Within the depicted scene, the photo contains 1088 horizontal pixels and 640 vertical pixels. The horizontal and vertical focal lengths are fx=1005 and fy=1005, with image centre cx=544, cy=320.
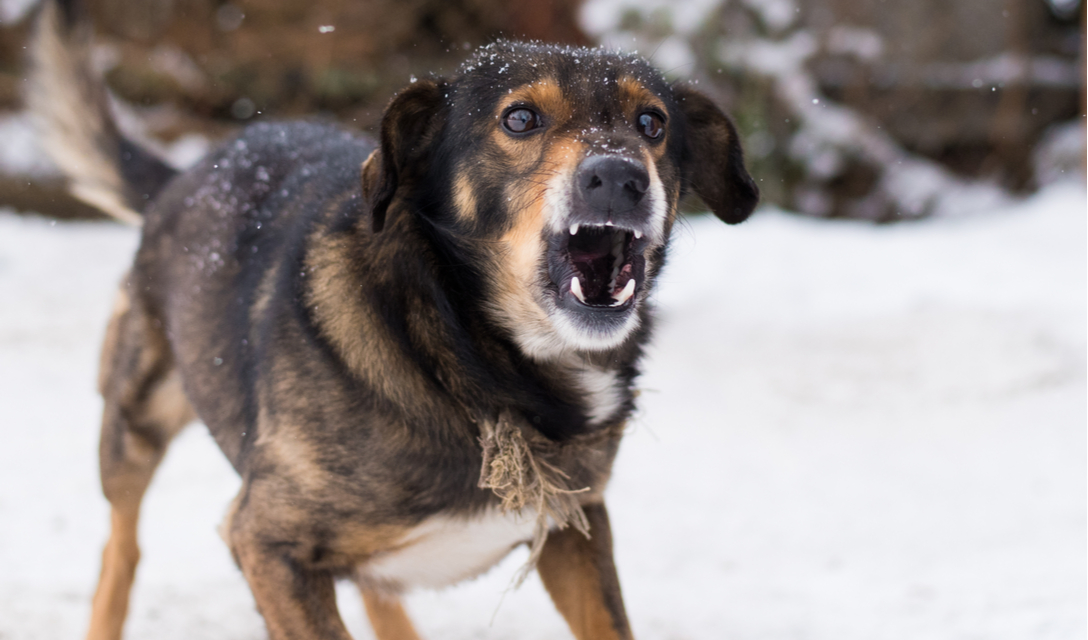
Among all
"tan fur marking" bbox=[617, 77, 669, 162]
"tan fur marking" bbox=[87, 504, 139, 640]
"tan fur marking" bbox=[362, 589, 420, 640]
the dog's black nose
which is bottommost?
"tan fur marking" bbox=[87, 504, 139, 640]

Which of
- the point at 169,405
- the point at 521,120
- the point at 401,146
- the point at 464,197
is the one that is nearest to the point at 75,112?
the point at 169,405

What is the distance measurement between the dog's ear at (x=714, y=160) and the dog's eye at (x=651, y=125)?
0.91 ft

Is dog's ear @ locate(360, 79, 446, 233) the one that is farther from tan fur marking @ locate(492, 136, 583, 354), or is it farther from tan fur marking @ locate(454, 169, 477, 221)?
tan fur marking @ locate(492, 136, 583, 354)

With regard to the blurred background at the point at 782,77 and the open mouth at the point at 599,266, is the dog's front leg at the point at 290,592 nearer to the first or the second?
the open mouth at the point at 599,266

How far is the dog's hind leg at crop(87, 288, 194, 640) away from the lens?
10.3 feet

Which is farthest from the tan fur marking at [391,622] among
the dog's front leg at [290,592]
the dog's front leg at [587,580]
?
the dog's front leg at [290,592]

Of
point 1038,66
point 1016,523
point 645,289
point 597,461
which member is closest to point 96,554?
point 597,461

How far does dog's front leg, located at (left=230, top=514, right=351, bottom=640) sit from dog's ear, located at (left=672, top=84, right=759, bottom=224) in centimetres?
141

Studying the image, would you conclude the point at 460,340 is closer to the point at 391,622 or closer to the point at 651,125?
the point at 651,125

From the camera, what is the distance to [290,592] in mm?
2242

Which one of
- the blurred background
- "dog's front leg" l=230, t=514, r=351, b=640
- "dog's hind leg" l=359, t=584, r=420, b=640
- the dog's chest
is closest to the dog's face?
the dog's chest

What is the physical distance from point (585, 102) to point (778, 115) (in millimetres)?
7374

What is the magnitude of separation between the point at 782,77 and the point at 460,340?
7.43 metres

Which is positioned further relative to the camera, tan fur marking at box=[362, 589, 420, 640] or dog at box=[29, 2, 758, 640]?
tan fur marking at box=[362, 589, 420, 640]
